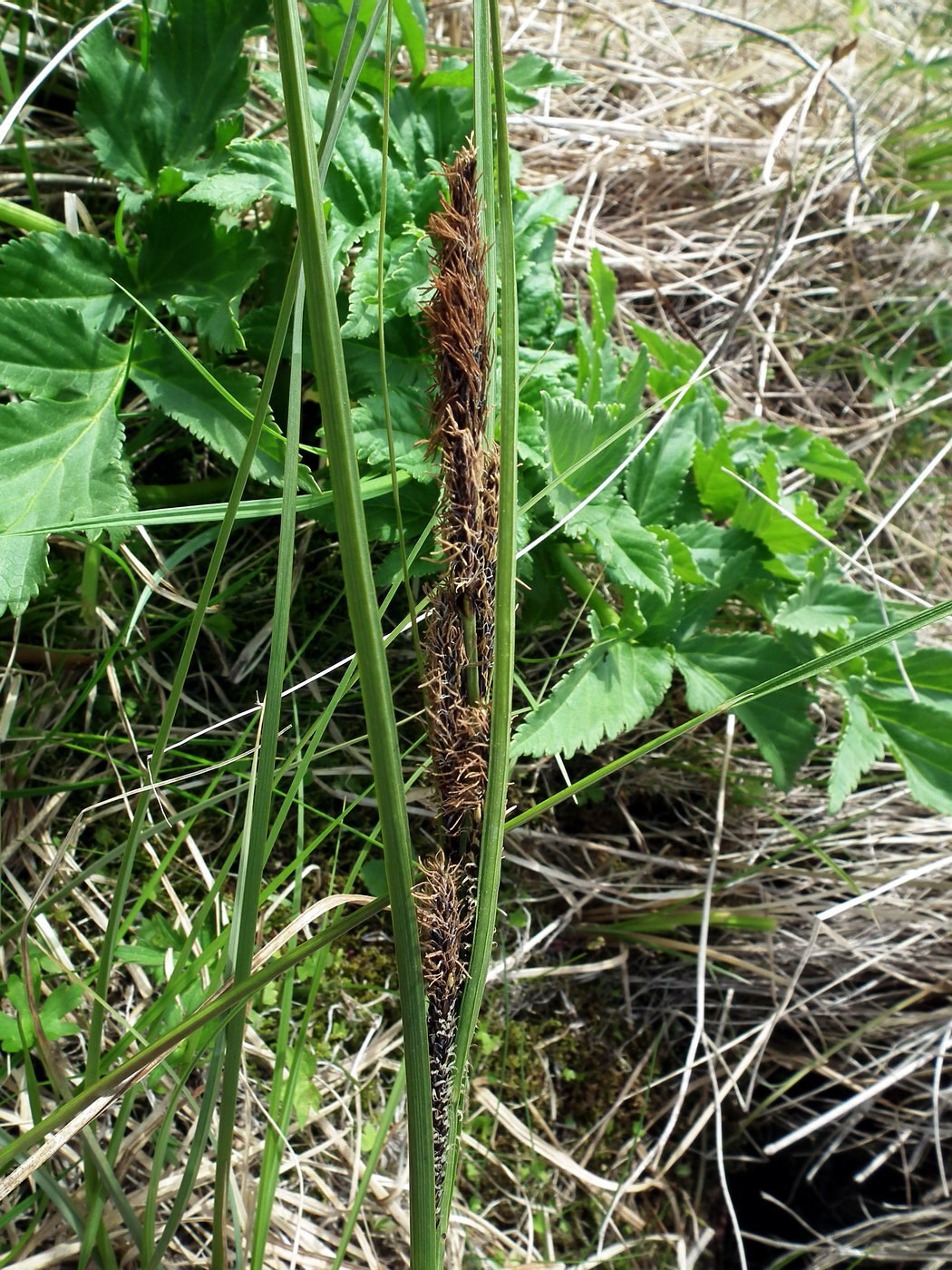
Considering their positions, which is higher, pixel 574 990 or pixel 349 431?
pixel 349 431

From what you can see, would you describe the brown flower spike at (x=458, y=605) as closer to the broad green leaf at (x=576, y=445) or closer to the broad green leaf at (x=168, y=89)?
the broad green leaf at (x=576, y=445)

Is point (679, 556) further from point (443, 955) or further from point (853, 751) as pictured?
point (443, 955)

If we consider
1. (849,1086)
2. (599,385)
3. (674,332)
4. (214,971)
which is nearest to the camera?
(214,971)

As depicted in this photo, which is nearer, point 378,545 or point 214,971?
point 214,971

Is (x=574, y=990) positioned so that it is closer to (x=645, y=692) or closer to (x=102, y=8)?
(x=645, y=692)

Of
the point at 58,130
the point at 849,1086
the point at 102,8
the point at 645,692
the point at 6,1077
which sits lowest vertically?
the point at 849,1086

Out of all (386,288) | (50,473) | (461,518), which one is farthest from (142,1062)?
(386,288)

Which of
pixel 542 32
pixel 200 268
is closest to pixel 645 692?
pixel 200 268

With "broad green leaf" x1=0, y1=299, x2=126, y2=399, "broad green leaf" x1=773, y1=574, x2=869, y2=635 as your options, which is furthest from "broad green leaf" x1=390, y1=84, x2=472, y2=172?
"broad green leaf" x1=773, y1=574, x2=869, y2=635
